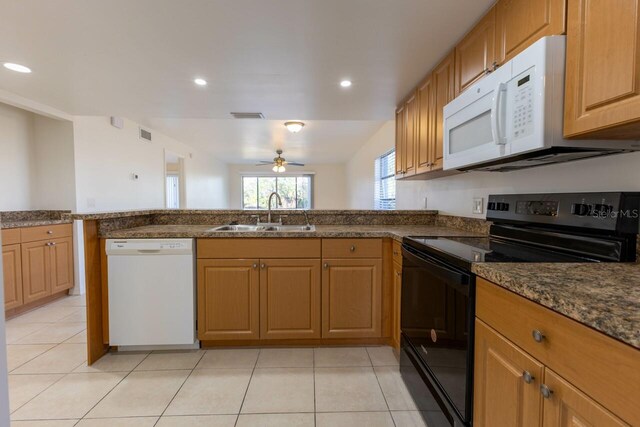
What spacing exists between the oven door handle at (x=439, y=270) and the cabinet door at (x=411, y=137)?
102cm

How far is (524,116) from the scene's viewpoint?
1.15 metres

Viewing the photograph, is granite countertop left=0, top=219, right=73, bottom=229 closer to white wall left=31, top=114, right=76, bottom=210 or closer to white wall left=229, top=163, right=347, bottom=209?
white wall left=31, top=114, right=76, bottom=210

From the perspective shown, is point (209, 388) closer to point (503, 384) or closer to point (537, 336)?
point (503, 384)

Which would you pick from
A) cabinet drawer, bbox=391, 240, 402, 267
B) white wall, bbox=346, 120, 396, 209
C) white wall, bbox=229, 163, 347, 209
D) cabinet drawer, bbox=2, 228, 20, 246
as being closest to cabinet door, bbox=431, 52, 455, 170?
cabinet drawer, bbox=391, 240, 402, 267

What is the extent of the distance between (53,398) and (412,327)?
2.09 m

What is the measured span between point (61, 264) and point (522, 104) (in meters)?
4.31

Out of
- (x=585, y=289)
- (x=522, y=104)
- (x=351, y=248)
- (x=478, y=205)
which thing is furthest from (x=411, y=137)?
(x=585, y=289)

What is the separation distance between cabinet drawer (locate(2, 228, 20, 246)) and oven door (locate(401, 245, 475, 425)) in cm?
342

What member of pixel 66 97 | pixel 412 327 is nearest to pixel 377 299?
pixel 412 327

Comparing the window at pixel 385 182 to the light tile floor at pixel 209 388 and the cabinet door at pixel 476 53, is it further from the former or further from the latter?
the light tile floor at pixel 209 388

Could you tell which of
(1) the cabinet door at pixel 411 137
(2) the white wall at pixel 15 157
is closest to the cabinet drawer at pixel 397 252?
(1) the cabinet door at pixel 411 137

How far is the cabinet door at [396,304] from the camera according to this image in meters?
2.07

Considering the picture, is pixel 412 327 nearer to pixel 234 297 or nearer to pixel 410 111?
pixel 234 297

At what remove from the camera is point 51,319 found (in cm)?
284
